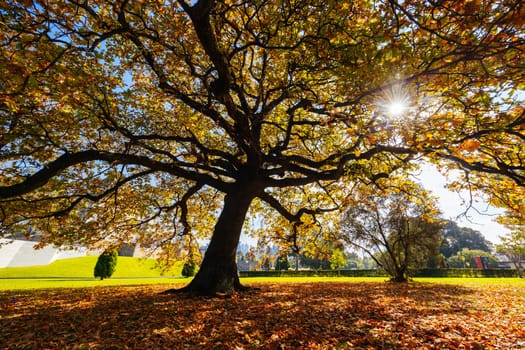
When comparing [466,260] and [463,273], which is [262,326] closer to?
[463,273]

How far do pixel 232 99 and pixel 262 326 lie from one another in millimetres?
5561

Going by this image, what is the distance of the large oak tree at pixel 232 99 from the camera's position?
15.3 ft

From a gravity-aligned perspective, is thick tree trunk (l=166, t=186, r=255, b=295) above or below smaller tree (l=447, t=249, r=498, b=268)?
above

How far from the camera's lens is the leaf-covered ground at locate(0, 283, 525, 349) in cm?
420

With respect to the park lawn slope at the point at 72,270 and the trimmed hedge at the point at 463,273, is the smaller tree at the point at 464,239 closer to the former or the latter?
the trimmed hedge at the point at 463,273

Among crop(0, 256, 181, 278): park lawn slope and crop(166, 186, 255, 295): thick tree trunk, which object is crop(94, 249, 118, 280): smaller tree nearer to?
crop(0, 256, 181, 278): park lawn slope

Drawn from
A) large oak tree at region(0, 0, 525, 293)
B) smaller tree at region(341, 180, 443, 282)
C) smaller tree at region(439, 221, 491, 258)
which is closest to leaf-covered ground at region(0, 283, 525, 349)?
large oak tree at region(0, 0, 525, 293)

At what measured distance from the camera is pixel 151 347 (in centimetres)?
401

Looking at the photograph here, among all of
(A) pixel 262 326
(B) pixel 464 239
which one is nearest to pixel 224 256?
(A) pixel 262 326

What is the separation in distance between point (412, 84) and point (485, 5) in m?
1.65

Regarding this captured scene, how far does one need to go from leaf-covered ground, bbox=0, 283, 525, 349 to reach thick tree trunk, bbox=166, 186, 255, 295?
1.38 meters

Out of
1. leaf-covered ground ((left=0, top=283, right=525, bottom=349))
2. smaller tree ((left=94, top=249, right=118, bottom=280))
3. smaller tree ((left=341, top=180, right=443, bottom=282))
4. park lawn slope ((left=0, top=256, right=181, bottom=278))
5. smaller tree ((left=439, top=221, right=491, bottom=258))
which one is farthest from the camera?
smaller tree ((left=439, top=221, right=491, bottom=258))

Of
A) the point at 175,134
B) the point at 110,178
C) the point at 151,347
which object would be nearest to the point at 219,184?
the point at 175,134

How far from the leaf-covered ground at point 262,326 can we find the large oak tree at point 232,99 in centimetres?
307
